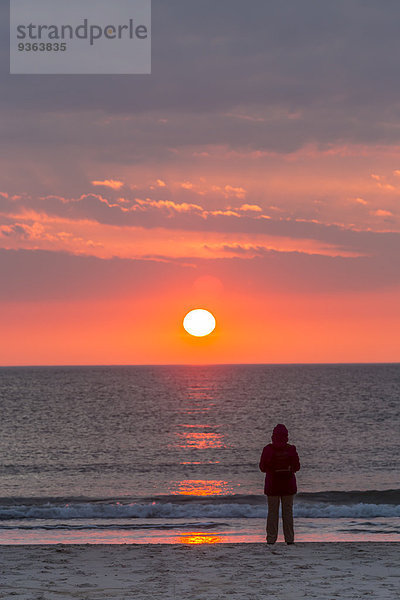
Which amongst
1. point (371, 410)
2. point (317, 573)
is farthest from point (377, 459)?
point (371, 410)

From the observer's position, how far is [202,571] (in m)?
12.2

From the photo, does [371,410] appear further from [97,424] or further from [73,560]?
[73,560]

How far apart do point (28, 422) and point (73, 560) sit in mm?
52413

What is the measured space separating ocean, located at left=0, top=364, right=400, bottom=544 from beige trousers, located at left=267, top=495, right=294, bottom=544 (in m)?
3.47

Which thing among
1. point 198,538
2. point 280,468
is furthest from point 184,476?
point 280,468

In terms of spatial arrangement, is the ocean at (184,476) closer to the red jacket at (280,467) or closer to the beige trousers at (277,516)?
the beige trousers at (277,516)

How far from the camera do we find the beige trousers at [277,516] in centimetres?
1442

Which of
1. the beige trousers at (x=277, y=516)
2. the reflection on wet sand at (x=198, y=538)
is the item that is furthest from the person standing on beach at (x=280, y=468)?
the reflection on wet sand at (x=198, y=538)

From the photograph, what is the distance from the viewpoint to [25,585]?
10.9 m

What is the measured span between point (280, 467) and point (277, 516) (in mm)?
1167

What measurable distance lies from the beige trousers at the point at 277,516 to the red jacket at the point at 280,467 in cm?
18

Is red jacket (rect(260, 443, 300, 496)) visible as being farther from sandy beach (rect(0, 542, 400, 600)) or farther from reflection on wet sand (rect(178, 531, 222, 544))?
reflection on wet sand (rect(178, 531, 222, 544))

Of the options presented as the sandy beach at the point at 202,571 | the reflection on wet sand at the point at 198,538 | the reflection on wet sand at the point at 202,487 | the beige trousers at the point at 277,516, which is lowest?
the reflection on wet sand at the point at 198,538

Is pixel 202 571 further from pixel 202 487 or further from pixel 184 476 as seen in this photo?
pixel 184 476
